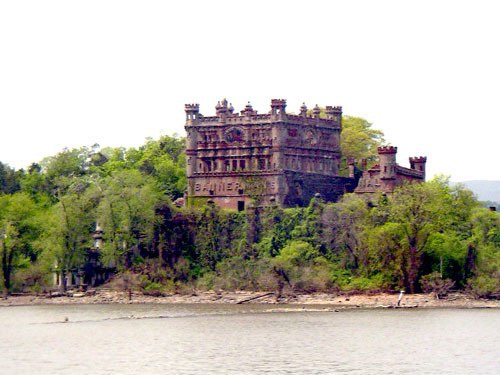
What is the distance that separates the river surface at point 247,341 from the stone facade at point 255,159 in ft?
72.0

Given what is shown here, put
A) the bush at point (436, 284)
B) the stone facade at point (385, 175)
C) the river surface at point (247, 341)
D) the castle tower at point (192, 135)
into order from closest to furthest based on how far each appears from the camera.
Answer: the river surface at point (247, 341)
the bush at point (436, 284)
the stone facade at point (385, 175)
the castle tower at point (192, 135)

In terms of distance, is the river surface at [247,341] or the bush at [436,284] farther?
the bush at [436,284]

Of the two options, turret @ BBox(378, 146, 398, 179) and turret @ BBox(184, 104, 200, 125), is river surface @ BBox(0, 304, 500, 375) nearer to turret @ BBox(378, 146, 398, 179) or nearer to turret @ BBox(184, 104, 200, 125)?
turret @ BBox(378, 146, 398, 179)

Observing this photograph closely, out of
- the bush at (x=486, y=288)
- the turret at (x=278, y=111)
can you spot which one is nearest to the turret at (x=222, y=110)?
the turret at (x=278, y=111)

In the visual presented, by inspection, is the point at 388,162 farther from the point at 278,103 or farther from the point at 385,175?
the point at 278,103

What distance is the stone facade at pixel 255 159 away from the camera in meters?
127

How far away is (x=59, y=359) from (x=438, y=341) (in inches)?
829

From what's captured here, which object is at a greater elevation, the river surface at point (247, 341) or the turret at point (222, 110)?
the turret at point (222, 110)

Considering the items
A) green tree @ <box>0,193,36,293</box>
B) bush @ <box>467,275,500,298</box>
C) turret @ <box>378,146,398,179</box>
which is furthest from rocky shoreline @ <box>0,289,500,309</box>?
turret @ <box>378,146,398,179</box>

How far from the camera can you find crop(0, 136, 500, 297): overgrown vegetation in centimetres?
10988

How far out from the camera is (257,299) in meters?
112

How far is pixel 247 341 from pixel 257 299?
30.6 m

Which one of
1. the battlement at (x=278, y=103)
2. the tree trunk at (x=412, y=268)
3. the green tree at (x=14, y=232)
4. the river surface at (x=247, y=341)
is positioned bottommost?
the river surface at (x=247, y=341)

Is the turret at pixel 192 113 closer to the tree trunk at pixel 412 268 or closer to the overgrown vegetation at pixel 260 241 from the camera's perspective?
the overgrown vegetation at pixel 260 241
